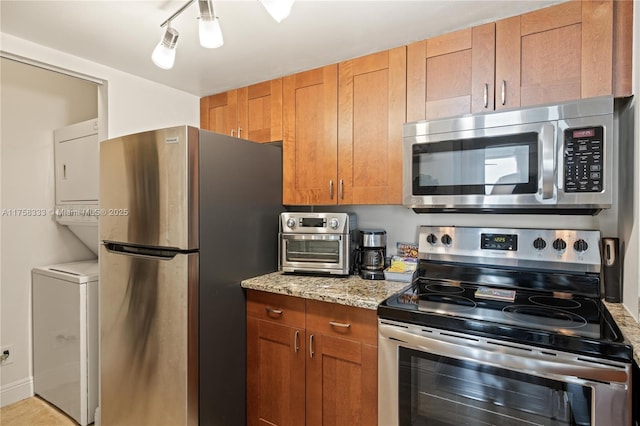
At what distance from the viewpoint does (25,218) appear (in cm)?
254

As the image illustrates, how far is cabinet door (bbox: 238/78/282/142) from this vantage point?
225 cm

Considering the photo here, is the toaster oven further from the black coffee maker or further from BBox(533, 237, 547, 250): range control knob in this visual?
BBox(533, 237, 547, 250): range control knob

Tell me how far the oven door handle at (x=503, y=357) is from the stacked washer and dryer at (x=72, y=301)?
74.2 inches

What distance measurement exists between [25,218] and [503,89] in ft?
10.5

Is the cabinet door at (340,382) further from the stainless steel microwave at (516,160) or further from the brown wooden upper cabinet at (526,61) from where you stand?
the brown wooden upper cabinet at (526,61)

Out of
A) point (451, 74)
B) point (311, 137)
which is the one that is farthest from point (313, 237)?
point (451, 74)

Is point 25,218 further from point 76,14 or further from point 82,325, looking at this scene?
point 76,14

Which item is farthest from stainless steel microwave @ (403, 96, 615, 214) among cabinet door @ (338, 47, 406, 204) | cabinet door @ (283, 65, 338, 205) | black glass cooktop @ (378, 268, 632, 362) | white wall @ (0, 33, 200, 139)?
white wall @ (0, 33, 200, 139)

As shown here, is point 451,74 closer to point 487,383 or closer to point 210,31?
point 210,31

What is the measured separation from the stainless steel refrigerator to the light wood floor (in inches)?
20.6

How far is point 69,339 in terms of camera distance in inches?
87.3

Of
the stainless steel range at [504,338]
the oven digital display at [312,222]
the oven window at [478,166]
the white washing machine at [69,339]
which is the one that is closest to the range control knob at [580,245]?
the stainless steel range at [504,338]

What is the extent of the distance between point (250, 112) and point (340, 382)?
1752 millimetres

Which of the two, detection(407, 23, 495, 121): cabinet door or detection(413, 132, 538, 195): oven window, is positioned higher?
detection(407, 23, 495, 121): cabinet door
